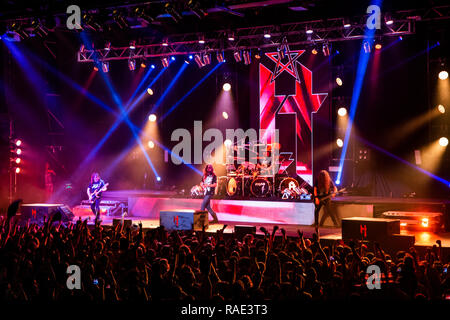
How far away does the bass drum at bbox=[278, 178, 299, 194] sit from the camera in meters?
16.5

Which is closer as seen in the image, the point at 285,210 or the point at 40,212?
the point at 40,212

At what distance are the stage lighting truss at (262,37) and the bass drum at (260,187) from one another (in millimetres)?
4377

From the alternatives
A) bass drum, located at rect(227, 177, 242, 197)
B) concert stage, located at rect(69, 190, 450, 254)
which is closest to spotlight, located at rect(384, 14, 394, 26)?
concert stage, located at rect(69, 190, 450, 254)

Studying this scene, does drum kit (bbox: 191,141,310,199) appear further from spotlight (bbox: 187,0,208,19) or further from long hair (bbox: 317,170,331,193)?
spotlight (bbox: 187,0,208,19)

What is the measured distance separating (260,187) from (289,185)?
3.62 ft

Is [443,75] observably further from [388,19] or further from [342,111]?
[388,19]

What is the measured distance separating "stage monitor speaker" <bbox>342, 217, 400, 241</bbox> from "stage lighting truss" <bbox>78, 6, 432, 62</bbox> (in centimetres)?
633

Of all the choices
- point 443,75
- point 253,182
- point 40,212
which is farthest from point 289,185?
point 40,212

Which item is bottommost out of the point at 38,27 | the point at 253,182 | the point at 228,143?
the point at 253,182

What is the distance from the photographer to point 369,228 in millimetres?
8867

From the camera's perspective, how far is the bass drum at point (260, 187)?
1702 centimetres

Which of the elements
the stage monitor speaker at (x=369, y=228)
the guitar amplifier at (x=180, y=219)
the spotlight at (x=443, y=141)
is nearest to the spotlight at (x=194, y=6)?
the guitar amplifier at (x=180, y=219)

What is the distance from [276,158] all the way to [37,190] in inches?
316
